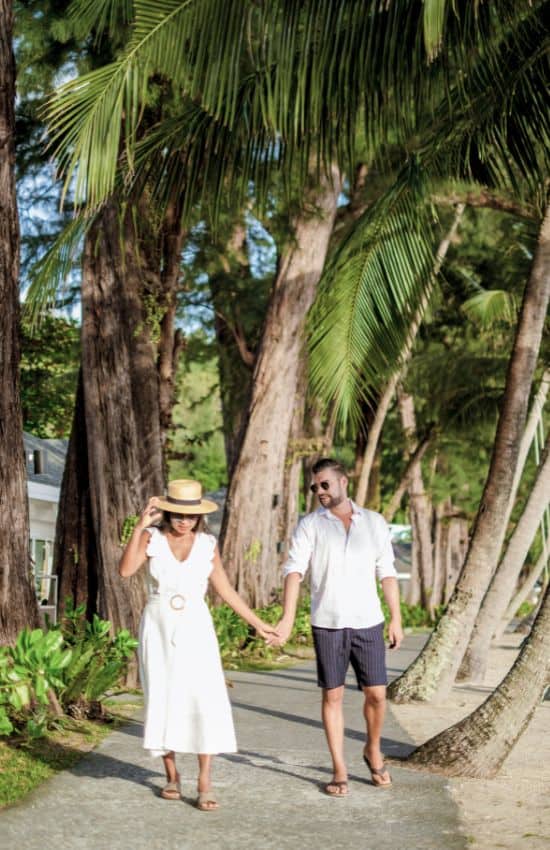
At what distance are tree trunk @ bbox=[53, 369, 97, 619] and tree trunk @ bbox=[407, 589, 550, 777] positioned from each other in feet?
17.7

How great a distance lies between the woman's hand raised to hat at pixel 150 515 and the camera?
6.63 meters

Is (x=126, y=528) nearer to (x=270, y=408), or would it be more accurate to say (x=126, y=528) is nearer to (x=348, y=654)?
(x=348, y=654)

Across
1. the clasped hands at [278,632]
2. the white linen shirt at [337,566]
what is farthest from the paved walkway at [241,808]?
the white linen shirt at [337,566]

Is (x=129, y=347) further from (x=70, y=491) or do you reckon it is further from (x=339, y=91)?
(x=339, y=91)

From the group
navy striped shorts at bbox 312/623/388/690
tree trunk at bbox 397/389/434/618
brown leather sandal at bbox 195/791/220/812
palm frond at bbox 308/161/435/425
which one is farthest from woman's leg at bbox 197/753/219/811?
tree trunk at bbox 397/389/434/618

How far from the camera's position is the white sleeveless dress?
6.61 m

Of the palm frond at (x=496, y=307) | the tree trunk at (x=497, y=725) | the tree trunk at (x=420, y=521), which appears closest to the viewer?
the tree trunk at (x=497, y=725)

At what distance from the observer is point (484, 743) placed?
7977mm

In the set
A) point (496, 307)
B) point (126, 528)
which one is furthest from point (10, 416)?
point (496, 307)

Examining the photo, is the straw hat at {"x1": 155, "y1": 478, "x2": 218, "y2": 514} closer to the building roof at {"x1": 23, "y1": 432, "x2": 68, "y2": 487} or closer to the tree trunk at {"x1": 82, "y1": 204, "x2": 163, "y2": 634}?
the tree trunk at {"x1": 82, "y1": 204, "x2": 163, "y2": 634}

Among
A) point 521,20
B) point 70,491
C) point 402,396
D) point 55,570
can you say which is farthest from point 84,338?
point 402,396

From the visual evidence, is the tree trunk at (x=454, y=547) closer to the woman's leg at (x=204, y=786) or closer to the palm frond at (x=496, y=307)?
the palm frond at (x=496, y=307)

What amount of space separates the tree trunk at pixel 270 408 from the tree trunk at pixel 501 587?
175 inches

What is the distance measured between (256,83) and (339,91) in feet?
2.25
